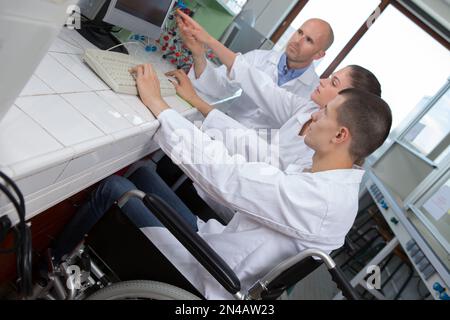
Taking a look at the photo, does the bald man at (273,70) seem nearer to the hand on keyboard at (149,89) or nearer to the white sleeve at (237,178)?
the hand on keyboard at (149,89)

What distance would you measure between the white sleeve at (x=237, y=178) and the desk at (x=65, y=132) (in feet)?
0.23

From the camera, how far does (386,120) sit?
98 centimetres

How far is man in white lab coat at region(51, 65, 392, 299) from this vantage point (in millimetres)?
856

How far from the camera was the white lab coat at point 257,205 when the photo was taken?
0.85 meters

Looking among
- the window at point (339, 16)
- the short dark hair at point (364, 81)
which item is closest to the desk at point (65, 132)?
the short dark hair at point (364, 81)

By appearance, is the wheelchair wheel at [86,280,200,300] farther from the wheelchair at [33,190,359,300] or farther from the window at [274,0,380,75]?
the window at [274,0,380,75]

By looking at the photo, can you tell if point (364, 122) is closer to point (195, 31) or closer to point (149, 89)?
point (149, 89)

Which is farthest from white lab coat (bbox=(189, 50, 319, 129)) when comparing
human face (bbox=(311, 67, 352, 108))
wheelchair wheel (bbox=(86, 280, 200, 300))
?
wheelchair wheel (bbox=(86, 280, 200, 300))

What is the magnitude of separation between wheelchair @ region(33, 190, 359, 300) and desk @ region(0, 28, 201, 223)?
135 millimetres

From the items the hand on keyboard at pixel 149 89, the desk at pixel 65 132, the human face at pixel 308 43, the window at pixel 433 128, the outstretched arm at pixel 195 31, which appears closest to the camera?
the desk at pixel 65 132

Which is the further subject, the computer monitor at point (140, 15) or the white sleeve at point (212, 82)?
the white sleeve at point (212, 82)

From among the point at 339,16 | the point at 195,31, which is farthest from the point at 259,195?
the point at 339,16
